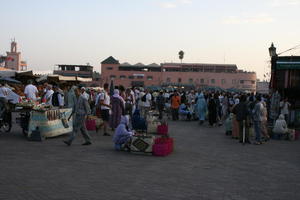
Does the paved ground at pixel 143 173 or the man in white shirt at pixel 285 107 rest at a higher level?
the man in white shirt at pixel 285 107

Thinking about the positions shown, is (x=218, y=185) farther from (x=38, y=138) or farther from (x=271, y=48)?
(x=271, y=48)

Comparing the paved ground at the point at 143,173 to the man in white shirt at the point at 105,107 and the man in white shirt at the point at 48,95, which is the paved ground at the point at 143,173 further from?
the man in white shirt at the point at 48,95

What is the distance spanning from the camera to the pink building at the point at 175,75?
106m

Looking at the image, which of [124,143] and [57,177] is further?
[124,143]

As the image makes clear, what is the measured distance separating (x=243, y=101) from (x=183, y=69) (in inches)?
3799

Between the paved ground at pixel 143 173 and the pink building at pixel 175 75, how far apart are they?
93932 mm

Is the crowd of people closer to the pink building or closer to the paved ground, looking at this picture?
the paved ground

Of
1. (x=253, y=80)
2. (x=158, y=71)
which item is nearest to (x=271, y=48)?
(x=158, y=71)

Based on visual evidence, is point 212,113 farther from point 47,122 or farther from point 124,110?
point 47,122

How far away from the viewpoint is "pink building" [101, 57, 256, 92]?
348 ft

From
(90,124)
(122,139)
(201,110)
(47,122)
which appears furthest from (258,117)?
(201,110)

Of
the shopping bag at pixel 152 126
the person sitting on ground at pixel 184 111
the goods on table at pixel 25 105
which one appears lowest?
the shopping bag at pixel 152 126

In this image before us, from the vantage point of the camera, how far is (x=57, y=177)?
719cm

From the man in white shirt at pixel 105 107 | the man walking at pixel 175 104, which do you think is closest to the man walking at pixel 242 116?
the man in white shirt at pixel 105 107
